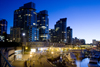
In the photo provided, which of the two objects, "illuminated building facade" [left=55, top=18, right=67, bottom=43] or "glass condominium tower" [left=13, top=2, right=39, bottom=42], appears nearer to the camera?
"glass condominium tower" [left=13, top=2, right=39, bottom=42]

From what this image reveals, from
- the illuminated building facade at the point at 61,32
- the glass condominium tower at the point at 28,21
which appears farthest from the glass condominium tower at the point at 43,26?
the illuminated building facade at the point at 61,32

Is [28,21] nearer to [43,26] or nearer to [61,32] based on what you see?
[43,26]

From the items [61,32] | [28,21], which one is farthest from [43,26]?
[61,32]

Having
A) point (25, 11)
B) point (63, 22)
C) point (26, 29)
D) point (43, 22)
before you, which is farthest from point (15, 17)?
point (63, 22)

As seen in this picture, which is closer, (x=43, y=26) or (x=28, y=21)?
(x=28, y=21)

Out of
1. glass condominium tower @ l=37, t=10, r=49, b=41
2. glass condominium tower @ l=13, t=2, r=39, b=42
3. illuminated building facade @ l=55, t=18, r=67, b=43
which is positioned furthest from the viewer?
illuminated building facade @ l=55, t=18, r=67, b=43

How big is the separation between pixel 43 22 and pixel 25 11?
22.9 meters

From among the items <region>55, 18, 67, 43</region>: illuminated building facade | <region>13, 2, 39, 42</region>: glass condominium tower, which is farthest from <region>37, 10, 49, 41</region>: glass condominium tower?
<region>55, 18, 67, 43</region>: illuminated building facade

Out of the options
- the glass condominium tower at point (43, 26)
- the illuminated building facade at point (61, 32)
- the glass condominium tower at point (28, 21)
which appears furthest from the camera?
the illuminated building facade at point (61, 32)

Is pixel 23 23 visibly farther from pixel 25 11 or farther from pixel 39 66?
pixel 39 66

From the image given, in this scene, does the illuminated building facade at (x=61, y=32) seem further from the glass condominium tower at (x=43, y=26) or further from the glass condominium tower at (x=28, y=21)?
the glass condominium tower at (x=28, y=21)

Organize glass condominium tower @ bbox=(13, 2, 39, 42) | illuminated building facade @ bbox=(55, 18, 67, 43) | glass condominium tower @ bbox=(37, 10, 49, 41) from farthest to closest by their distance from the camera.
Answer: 1. illuminated building facade @ bbox=(55, 18, 67, 43)
2. glass condominium tower @ bbox=(37, 10, 49, 41)
3. glass condominium tower @ bbox=(13, 2, 39, 42)

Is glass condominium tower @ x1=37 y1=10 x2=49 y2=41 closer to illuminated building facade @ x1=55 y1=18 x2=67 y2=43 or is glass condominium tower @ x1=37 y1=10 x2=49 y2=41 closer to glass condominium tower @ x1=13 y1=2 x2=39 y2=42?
glass condominium tower @ x1=13 y1=2 x2=39 y2=42

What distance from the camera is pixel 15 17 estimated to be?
8406 cm
